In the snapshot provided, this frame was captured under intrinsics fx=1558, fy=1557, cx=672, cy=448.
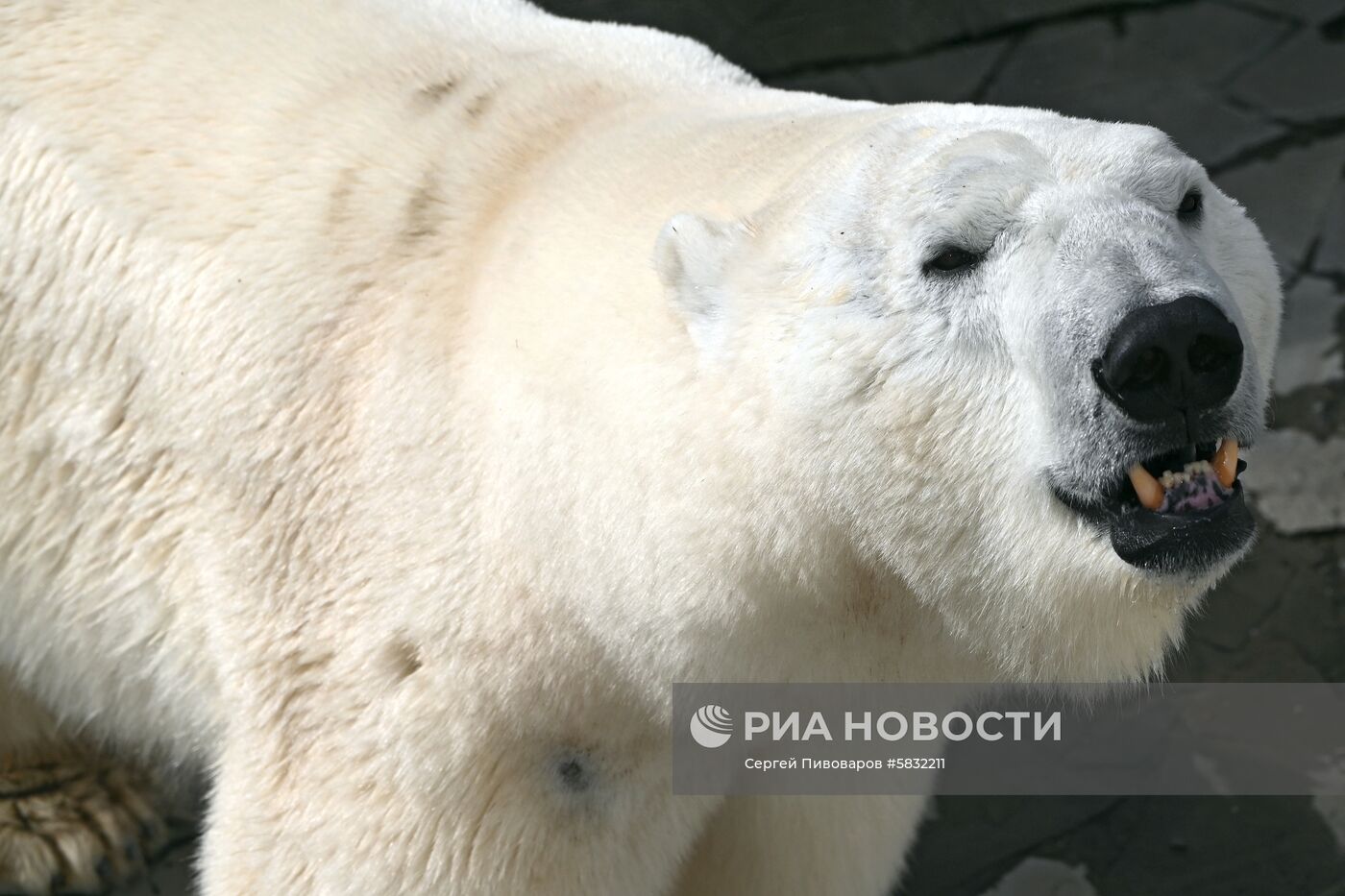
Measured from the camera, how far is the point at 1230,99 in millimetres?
3781

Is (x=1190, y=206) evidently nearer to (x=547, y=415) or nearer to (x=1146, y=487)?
(x=1146, y=487)

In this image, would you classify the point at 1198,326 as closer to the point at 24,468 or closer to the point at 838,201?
the point at 838,201

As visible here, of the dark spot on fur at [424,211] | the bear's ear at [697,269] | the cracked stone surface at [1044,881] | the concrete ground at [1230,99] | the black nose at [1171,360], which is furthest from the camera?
the concrete ground at [1230,99]

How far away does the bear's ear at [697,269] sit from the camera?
5.27 feet

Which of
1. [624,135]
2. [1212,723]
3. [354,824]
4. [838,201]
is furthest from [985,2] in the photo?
[354,824]

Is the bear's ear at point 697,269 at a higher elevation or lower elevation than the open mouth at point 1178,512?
higher

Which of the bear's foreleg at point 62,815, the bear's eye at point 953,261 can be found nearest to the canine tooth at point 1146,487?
the bear's eye at point 953,261

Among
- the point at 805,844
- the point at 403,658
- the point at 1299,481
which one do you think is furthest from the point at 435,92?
the point at 1299,481

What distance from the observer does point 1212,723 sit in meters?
3.08

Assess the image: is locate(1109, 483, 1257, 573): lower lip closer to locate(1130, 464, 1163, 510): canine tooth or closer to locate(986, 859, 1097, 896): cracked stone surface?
locate(1130, 464, 1163, 510): canine tooth

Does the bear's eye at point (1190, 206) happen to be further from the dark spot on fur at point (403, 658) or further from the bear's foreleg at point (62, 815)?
the bear's foreleg at point (62, 815)

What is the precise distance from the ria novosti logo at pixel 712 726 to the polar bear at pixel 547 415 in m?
0.06

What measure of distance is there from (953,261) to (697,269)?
261 mm

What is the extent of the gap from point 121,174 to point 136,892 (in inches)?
55.2
